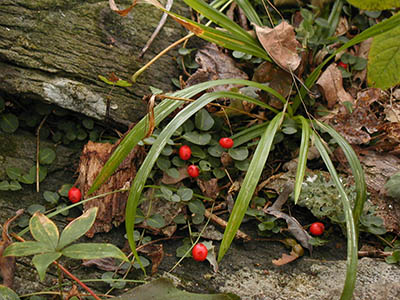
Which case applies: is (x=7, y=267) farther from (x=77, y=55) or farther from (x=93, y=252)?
(x=77, y=55)

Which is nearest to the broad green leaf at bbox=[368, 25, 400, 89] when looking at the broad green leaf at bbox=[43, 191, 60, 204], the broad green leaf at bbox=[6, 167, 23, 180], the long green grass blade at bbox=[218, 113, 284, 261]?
the long green grass blade at bbox=[218, 113, 284, 261]

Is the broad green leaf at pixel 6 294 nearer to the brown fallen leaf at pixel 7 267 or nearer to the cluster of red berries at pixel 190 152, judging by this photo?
the brown fallen leaf at pixel 7 267

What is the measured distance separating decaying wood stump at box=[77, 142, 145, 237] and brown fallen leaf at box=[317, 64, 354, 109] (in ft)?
3.44

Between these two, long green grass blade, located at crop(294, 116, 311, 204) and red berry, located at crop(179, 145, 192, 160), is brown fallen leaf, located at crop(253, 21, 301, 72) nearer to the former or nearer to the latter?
long green grass blade, located at crop(294, 116, 311, 204)

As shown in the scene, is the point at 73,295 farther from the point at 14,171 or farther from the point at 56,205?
the point at 14,171

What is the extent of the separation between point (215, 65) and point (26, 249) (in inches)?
57.6

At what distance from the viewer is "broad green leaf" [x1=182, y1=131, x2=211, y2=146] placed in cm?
198

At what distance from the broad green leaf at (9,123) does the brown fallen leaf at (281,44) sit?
1281 mm

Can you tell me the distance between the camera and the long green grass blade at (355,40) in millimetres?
1662

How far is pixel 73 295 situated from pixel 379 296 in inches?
43.8

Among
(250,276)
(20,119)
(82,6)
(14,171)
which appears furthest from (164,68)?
(250,276)

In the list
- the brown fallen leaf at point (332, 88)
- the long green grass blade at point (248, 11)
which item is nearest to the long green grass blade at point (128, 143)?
the long green grass blade at point (248, 11)

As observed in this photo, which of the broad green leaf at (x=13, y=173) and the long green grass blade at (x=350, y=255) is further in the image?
the broad green leaf at (x=13, y=173)

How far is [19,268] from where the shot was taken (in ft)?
5.23
